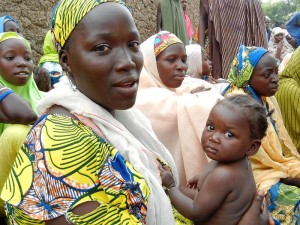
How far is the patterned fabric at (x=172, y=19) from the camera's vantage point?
7.99 m

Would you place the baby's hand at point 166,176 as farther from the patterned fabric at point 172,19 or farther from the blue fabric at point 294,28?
the blue fabric at point 294,28

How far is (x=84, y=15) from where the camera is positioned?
4.56 ft

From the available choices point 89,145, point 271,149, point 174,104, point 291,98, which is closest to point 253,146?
point 174,104

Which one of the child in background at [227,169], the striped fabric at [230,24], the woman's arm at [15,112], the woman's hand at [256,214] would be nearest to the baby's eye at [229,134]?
the child in background at [227,169]

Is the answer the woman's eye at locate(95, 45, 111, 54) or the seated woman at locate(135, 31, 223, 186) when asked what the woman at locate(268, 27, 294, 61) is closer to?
the seated woman at locate(135, 31, 223, 186)

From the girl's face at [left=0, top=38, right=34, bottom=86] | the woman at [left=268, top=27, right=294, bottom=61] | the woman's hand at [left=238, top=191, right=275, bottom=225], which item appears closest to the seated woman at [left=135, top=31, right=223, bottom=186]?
the woman's hand at [left=238, top=191, right=275, bottom=225]

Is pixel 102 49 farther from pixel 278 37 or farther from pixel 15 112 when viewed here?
pixel 278 37

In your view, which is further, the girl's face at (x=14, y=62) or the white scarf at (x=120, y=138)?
the girl's face at (x=14, y=62)

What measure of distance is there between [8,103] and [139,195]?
1.63 metres

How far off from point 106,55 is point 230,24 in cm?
474

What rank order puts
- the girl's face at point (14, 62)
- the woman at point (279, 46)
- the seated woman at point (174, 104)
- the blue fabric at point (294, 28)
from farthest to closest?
the woman at point (279, 46) → the blue fabric at point (294, 28) → the girl's face at point (14, 62) → the seated woman at point (174, 104)

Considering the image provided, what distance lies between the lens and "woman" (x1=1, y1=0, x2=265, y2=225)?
1242 millimetres

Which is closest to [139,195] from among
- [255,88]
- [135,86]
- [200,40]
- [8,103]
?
[135,86]

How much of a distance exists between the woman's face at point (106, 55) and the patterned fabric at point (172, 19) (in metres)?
6.66
